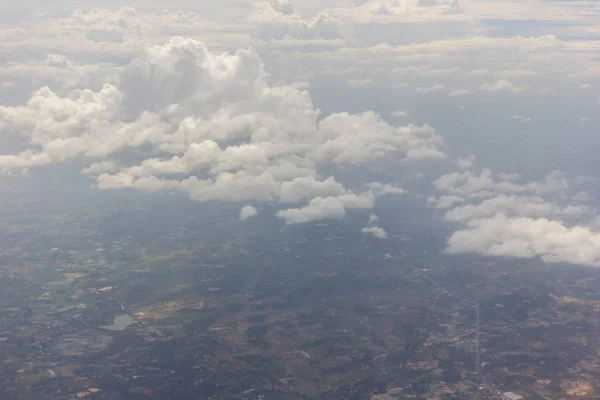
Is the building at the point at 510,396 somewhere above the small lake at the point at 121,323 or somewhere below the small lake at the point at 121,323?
above

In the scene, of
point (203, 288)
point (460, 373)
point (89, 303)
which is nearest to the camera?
point (460, 373)

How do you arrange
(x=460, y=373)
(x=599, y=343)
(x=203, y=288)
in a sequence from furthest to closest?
(x=203, y=288)
(x=599, y=343)
(x=460, y=373)

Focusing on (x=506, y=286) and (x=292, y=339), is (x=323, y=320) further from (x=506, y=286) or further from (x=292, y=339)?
(x=506, y=286)

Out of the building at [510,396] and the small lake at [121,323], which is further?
the small lake at [121,323]

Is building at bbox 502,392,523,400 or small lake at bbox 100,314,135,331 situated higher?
building at bbox 502,392,523,400

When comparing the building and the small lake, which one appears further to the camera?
the small lake

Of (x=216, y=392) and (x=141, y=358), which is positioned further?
(x=141, y=358)

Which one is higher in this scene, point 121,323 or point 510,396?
point 510,396

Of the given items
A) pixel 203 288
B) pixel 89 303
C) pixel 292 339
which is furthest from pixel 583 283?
pixel 89 303
